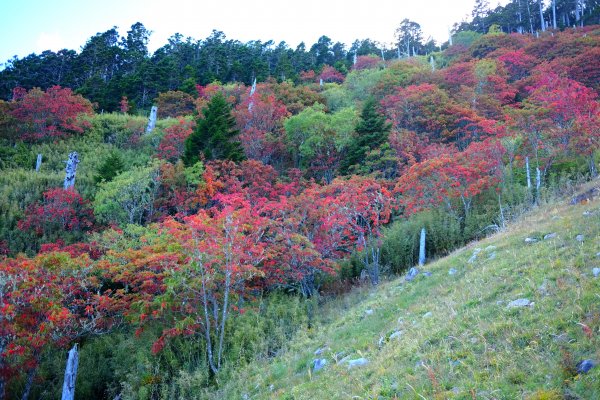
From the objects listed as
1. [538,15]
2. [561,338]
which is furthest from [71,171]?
[538,15]

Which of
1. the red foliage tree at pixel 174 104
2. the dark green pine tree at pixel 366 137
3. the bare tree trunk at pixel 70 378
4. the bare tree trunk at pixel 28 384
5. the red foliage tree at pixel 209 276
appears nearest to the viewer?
the bare tree trunk at pixel 70 378

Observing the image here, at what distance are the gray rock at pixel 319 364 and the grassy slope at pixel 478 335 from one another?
5.4 inches

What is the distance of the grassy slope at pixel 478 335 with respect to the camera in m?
4.04

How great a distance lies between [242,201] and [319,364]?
8448 millimetres

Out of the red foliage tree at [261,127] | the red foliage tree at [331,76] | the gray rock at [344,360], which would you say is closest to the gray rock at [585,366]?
the gray rock at [344,360]

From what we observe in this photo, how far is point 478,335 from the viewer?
508cm

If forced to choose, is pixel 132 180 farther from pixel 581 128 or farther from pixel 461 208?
pixel 581 128

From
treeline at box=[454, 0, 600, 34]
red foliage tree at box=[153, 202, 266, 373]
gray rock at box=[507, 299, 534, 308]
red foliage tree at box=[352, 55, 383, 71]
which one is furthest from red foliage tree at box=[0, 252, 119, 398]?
treeline at box=[454, 0, 600, 34]

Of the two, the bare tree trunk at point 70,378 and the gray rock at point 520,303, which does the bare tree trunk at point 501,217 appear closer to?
the gray rock at point 520,303

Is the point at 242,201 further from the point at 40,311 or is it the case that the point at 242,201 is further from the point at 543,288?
the point at 543,288

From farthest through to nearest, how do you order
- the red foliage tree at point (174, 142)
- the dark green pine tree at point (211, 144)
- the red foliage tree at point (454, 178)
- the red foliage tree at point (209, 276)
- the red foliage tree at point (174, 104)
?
the red foliage tree at point (174, 104), the red foliage tree at point (174, 142), the dark green pine tree at point (211, 144), the red foliage tree at point (454, 178), the red foliage tree at point (209, 276)

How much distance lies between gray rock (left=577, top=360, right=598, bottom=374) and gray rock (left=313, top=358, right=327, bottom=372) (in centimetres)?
425

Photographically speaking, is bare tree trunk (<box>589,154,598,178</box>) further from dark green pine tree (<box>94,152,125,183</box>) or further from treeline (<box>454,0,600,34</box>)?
treeline (<box>454,0,600,34</box>)

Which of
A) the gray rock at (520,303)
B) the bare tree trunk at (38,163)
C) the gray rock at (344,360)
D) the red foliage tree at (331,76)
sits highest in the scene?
the red foliage tree at (331,76)
